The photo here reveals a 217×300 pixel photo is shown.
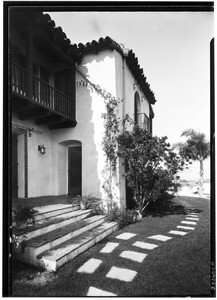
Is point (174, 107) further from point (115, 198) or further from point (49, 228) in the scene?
point (49, 228)

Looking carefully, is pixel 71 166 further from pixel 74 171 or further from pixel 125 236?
pixel 125 236

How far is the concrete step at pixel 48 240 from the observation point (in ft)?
11.8

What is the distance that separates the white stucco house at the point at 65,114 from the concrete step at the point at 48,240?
7.34 feet

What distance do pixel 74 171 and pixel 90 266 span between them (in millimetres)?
4987

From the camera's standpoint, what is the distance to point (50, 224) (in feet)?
15.0

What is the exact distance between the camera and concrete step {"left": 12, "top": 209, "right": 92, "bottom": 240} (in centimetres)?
398

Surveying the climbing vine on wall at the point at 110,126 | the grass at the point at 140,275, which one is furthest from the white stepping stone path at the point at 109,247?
the climbing vine on wall at the point at 110,126

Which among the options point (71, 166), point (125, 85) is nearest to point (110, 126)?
point (125, 85)

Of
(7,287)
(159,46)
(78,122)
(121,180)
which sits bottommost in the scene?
(7,287)

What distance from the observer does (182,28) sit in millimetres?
3662

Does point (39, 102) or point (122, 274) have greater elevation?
point (39, 102)

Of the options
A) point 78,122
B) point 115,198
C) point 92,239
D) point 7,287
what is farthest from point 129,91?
point 7,287

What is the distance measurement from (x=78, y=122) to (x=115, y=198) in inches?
130

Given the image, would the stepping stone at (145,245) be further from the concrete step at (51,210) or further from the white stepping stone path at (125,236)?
the concrete step at (51,210)
